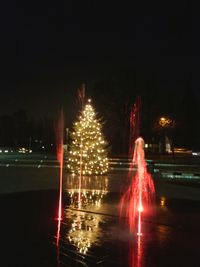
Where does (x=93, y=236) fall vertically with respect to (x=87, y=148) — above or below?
below

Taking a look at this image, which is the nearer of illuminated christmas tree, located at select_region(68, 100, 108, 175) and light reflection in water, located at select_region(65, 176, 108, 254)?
light reflection in water, located at select_region(65, 176, 108, 254)

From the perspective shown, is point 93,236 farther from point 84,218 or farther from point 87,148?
point 87,148

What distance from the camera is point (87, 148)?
30016 millimetres

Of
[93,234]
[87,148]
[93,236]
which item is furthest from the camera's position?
[87,148]

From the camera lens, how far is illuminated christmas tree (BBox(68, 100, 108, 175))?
29.8 m

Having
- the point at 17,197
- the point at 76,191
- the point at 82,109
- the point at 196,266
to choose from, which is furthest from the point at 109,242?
the point at 82,109

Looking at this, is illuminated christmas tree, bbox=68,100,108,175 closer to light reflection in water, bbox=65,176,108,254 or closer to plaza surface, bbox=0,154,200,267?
light reflection in water, bbox=65,176,108,254

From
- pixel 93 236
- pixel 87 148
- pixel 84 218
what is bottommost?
pixel 93 236

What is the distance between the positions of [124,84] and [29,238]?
56.2m

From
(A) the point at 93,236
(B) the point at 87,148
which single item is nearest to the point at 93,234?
(A) the point at 93,236

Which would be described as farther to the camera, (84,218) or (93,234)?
(84,218)

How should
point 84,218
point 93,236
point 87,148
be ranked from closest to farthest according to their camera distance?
point 93,236
point 84,218
point 87,148

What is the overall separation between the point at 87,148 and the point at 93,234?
65.4 ft

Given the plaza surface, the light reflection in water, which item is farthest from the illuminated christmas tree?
the plaza surface
